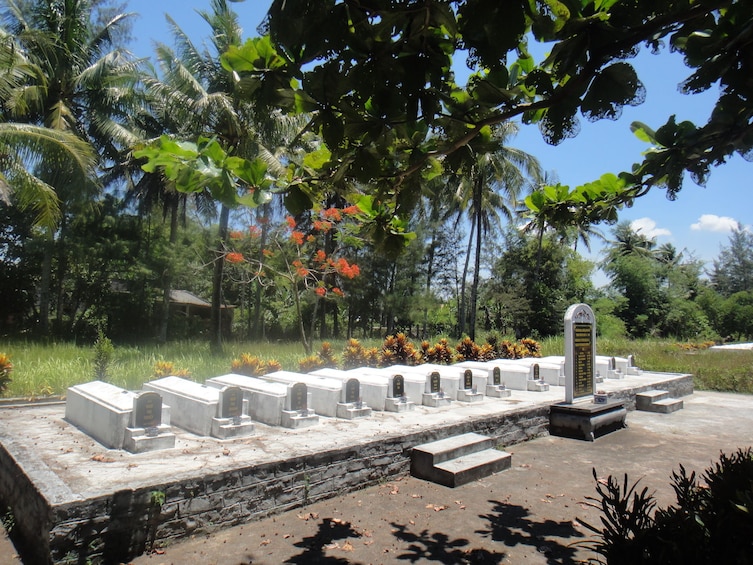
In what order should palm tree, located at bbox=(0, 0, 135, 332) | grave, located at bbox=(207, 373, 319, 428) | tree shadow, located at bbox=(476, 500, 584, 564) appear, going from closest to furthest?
tree shadow, located at bbox=(476, 500, 584, 564), grave, located at bbox=(207, 373, 319, 428), palm tree, located at bbox=(0, 0, 135, 332)

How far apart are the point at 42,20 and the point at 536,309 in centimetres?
2717

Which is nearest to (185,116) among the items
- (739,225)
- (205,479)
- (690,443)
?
(205,479)

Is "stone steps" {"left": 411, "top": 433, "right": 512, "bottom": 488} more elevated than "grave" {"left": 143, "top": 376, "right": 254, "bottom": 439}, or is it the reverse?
"grave" {"left": 143, "top": 376, "right": 254, "bottom": 439}

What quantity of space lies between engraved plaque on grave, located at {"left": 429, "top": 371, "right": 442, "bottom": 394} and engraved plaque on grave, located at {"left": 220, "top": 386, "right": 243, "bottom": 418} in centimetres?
344

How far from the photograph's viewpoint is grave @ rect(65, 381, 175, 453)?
512 cm

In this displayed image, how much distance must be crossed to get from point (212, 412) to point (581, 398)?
6.28 m

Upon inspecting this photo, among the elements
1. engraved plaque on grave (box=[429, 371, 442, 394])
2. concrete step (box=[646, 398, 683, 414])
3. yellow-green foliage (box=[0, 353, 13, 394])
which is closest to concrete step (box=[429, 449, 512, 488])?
engraved plaque on grave (box=[429, 371, 442, 394])

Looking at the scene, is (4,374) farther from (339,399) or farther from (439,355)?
(439,355)

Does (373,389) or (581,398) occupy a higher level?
(373,389)

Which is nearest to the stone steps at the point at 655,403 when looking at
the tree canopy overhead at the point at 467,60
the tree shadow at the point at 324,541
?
the tree shadow at the point at 324,541

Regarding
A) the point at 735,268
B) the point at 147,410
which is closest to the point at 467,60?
the point at 147,410

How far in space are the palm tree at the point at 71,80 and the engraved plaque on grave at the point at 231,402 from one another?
12.2 meters

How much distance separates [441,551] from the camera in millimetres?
3834

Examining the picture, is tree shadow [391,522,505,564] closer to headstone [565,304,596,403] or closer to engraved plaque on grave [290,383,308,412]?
engraved plaque on grave [290,383,308,412]
